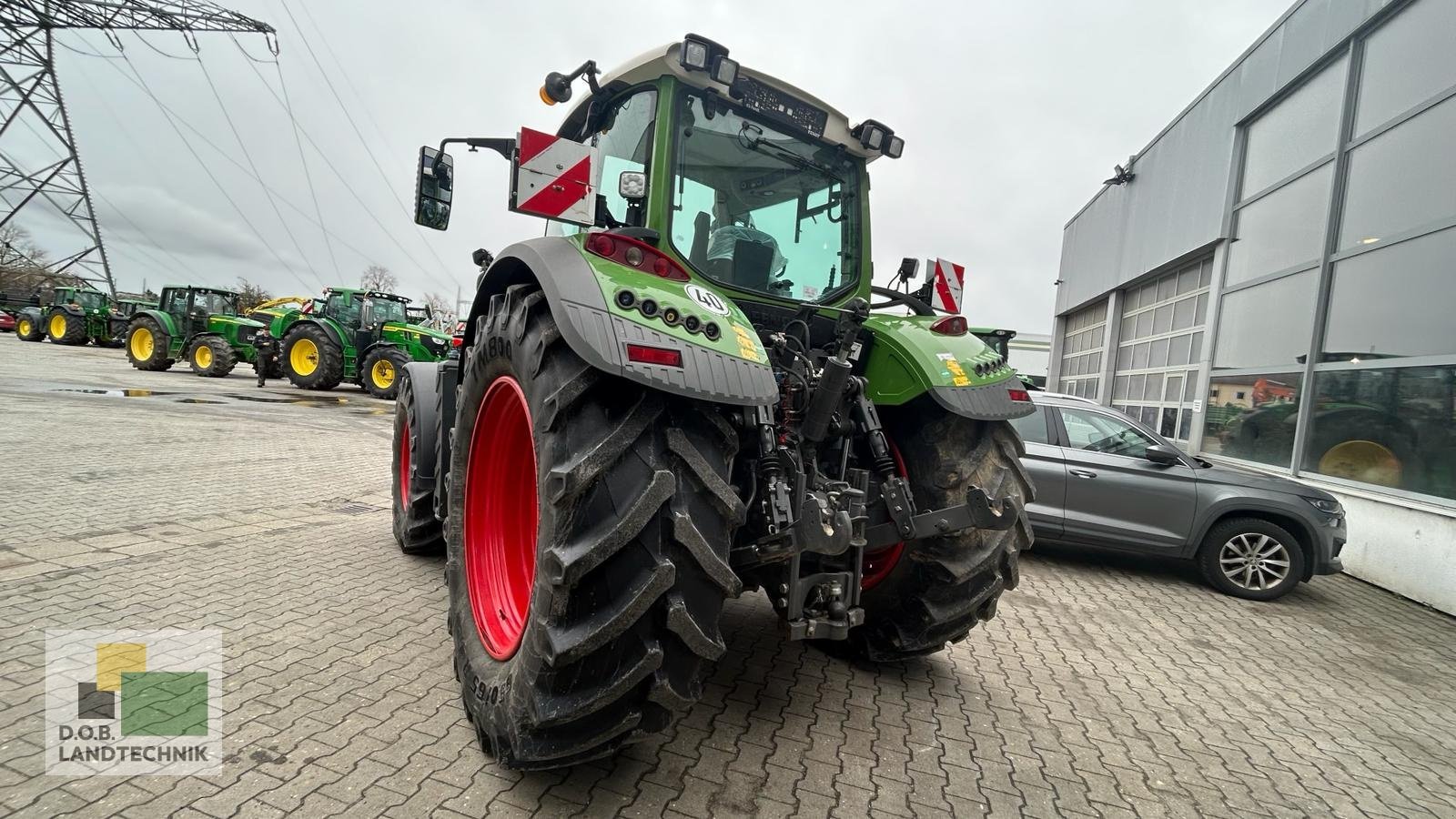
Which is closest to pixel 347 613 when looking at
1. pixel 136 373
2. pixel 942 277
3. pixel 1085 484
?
pixel 942 277

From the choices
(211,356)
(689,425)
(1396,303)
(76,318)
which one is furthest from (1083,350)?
(76,318)

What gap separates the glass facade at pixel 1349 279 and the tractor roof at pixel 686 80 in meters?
6.80

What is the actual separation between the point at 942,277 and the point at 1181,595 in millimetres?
3931

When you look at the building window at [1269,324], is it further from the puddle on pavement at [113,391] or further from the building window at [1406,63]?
the puddle on pavement at [113,391]

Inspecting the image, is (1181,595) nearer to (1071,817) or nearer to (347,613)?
(1071,817)

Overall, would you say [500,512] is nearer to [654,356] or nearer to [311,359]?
[654,356]

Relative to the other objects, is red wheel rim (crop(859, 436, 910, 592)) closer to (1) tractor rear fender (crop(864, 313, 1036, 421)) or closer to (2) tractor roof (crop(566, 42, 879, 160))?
(1) tractor rear fender (crop(864, 313, 1036, 421))

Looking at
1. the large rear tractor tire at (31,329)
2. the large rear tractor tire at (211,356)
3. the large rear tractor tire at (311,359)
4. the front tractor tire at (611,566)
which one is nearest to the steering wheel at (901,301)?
the front tractor tire at (611,566)

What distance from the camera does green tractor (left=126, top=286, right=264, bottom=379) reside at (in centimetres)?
1738

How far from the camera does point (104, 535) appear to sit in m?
4.25

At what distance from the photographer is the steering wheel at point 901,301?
3729 mm

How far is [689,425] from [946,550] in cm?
145

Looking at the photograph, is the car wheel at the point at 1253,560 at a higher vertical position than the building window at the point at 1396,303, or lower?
lower

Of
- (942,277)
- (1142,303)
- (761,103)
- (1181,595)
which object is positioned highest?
(1142,303)
